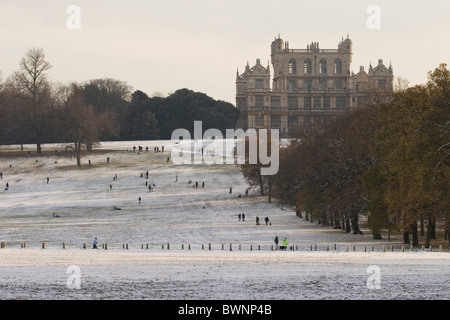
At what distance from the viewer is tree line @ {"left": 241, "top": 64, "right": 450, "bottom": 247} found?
38.9 metres

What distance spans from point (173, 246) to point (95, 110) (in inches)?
3711

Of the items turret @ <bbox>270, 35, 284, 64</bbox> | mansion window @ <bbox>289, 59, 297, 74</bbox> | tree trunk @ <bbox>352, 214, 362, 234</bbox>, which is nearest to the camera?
tree trunk @ <bbox>352, 214, 362, 234</bbox>

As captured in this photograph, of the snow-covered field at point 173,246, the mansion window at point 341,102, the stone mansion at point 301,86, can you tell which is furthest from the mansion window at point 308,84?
the snow-covered field at point 173,246

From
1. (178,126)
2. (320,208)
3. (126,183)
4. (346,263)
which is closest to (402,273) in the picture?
(346,263)

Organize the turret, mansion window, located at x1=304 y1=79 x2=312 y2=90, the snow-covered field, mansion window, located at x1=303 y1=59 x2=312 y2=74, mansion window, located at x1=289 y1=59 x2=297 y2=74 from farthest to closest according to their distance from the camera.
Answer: mansion window, located at x1=303 y1=59 x2=312 y2=74 → mansion window, located at x1=289 y1=59 x2=297 y2=74 → the turret → mansion window, located at x1=304 y1=79 x2=312 y2=90 → the snow-covered field

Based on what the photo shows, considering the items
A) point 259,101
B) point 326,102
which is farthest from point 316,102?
point 259,101

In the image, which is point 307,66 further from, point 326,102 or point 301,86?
point 326,102

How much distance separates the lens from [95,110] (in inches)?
5300

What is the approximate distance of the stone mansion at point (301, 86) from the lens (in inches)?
5167

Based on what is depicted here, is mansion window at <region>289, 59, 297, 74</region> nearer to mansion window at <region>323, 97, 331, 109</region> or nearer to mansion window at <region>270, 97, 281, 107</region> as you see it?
mansion window at <region>323, 97, 331, 109</region>

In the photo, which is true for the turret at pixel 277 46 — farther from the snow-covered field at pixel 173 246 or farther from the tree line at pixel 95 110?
the snow-covered field at pixel 173 246

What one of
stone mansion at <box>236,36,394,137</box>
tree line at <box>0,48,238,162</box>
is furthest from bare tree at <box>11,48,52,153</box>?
stone mansion at <box>236,36,394,137</box>

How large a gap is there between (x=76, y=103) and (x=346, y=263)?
240 feet

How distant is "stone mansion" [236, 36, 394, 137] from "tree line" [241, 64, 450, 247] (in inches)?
2829
